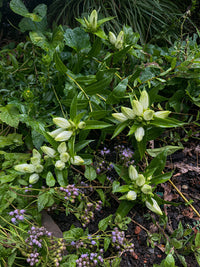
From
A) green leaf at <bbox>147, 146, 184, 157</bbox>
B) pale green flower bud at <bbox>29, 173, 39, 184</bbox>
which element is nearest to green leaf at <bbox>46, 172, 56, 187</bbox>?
pale green flower bud at <bbox>29, 173, 39, 184</bbox>

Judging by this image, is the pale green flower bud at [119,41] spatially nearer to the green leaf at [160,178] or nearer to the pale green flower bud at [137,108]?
the pale green flower bud at [137,108]

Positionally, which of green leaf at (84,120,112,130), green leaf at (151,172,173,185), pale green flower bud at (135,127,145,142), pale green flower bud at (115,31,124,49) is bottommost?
green leaf at (151,172,173,185)

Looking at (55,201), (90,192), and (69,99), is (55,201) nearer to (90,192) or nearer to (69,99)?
(90,192)

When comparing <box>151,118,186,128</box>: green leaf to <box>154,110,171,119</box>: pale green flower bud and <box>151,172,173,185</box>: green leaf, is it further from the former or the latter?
<box>151,172,173,185</box>: green leaf

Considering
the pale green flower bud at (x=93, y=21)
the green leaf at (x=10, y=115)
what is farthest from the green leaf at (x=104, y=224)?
the pale green flower bud at (x=93, y=21)

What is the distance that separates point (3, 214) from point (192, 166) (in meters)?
1.52

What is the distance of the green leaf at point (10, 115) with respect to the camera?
1.92 m

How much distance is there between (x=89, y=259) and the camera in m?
1.57

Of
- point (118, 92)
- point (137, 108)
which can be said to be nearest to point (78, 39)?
point (118, 92)

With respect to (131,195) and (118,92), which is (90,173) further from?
(118,92)

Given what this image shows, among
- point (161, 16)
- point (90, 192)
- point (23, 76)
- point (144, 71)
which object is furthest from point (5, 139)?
point (161, 16)

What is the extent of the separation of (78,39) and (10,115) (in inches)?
33.0

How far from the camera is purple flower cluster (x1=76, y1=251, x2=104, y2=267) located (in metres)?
1.40

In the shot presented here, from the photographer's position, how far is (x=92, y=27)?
1.93 meters
